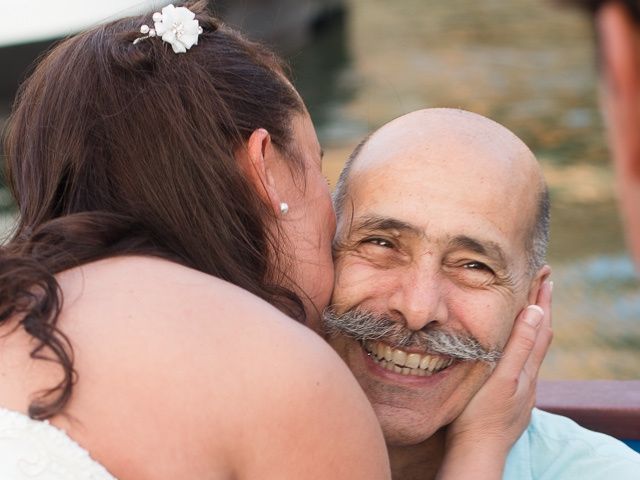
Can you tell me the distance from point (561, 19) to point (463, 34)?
258 centimetres

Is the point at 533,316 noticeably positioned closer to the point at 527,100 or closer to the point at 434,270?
the point at 434,270

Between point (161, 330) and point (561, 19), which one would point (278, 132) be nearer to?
point (161, 330)

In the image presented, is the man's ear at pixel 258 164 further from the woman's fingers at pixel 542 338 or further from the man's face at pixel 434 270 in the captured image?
the woman's fingers at pixel 542 338

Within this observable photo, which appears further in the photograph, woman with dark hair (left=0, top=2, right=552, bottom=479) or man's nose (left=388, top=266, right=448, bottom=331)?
man's nose (left=388, top=266, right=448, bottom=331)

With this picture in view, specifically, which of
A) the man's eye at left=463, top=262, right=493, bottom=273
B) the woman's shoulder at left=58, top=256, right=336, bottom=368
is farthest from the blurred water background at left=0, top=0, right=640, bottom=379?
the woman's shoulder at left=58, top=256, right=336, bottom=368

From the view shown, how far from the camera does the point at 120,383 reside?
1.74 m

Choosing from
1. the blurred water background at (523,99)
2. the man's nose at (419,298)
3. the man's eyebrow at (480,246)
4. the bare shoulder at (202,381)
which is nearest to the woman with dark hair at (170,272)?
the bare shoulder at (202,381)

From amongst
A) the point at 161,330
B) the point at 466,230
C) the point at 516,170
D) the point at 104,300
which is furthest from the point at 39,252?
the point at 516,170

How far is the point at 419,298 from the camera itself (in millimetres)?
2518

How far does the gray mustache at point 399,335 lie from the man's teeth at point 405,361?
2cm

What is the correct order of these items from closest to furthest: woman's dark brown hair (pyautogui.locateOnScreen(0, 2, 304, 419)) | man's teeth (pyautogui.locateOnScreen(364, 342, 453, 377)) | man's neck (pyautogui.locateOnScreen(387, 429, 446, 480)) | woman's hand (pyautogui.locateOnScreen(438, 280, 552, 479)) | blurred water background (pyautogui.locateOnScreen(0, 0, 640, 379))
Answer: woman's dark brown hair (pyautogui.locateOnScreen(0, 2, 304, 419)), woman's hand (pyautogui.locateOnScreen(438, 280, 552, 479)), man's teeth (pyautogui.locateOnScreen(364, 342, 453, 377)), man's neck (pyautogui.locateOnScreen(387, 429, 446, 480)), blurred water background (pyautogui.locateOnScreen(0, 0, 640, 379))

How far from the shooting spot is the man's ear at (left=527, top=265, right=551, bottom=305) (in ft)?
9.01

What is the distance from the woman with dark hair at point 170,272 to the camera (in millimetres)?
1737

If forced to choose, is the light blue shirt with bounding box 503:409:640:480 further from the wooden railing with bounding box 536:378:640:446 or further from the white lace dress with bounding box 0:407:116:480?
the white lace dress with bounding box 0:407:116:480
